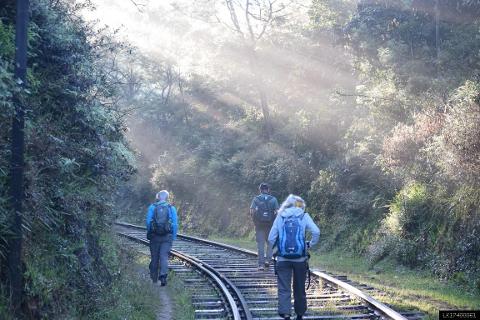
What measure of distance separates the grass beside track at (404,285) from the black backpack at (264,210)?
2486 millimetres

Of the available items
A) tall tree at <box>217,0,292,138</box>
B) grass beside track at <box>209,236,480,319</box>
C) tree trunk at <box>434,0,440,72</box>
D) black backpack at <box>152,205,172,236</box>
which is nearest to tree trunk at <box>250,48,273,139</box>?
tall tree at <box>217,0,292,138</box>

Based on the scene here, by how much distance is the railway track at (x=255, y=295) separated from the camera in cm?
957

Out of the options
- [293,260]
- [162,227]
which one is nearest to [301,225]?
[293,260]

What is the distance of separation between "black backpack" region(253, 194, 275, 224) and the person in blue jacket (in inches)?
97.0

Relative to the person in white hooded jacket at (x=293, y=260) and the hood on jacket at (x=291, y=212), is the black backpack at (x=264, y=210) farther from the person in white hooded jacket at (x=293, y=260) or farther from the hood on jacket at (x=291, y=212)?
the hood on jacket at (x=291, y=212)

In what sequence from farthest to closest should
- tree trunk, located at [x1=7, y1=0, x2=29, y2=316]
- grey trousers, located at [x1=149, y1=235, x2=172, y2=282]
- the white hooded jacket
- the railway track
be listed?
grey trousers, located at [x1=149, y1=235, x2=172, y2=282], the railway track, the white hooded jacket, tree trunk, located at [x1=7, y1=0, x2=29, y2=316]

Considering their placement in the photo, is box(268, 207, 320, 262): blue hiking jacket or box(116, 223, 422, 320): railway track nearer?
box(268, 207, 320, 262): blue hiking jacket

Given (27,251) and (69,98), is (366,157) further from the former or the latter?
(27,251)

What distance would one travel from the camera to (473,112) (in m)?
13.5

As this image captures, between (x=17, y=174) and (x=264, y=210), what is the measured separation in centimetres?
816

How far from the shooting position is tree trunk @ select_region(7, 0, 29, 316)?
671 centimetres

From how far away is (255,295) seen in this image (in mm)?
11602

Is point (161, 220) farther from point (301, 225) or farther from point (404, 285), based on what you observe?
point (404, 285)

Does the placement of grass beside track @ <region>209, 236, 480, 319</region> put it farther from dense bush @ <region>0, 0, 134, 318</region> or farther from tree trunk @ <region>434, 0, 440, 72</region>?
tree trunk @ <region>434, 0, 440, 72</region>
